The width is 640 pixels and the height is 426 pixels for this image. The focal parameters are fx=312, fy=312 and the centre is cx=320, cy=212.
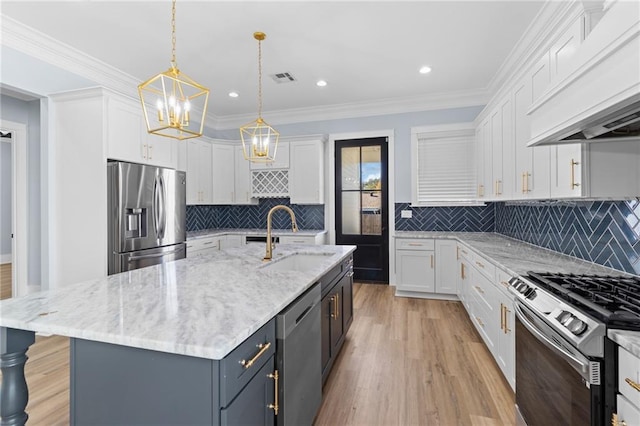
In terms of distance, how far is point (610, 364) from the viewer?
1082 mm

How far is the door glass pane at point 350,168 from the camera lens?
5.20 metres

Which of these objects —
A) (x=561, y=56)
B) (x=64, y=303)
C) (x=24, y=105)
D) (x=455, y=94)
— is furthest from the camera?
(x=455, y=94)

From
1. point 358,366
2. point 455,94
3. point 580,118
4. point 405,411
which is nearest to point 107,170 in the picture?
point 358,366

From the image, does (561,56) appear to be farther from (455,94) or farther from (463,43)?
(455,94)

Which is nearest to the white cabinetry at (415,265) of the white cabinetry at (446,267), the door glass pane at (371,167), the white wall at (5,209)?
the white cabinetry at (446,267)

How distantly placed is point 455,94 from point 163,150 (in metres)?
4.10

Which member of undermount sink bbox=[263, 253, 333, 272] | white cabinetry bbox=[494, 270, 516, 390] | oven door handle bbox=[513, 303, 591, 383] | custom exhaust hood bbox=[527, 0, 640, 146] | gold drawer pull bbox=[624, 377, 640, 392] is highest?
custom exhaust hood bbox=[527, 0, 640, 146]

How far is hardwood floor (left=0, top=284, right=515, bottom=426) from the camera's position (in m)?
1.97

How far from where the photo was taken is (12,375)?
122 cm

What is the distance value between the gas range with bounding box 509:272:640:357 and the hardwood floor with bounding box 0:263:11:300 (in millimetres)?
6181

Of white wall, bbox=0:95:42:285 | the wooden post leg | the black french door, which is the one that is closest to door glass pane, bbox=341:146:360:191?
the black french door

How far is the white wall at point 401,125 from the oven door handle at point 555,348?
3.33 m

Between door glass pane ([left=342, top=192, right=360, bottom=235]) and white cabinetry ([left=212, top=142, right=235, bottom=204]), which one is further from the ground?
white cabinetry ([left=212, top=142, right=235, bottom=204])

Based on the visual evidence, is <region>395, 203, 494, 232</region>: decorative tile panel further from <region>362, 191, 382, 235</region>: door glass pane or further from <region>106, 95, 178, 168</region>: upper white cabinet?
<region>106, 95, 178, 168</region>: upper white cabinet
